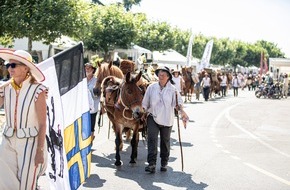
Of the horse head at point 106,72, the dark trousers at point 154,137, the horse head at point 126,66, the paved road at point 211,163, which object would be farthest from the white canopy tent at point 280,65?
the dark trousers at point 154,137

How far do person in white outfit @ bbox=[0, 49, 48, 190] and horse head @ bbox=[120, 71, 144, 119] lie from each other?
381 centimetres

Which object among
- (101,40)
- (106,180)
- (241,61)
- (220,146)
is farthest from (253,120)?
(241,61)

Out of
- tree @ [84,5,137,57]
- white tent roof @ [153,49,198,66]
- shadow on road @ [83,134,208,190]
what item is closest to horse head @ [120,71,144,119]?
shadow on road @ [83,134,208,190]

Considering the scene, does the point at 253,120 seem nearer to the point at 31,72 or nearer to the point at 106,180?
the point at 106,180

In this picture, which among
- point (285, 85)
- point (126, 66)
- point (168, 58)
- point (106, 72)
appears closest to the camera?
point (106, 72)

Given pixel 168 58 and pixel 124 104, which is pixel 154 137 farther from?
pixel 168 58

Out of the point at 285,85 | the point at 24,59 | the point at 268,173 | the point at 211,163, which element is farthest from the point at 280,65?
the point at 24,59

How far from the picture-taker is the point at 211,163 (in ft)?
29.6

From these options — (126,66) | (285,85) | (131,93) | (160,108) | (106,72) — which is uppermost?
(126,66)

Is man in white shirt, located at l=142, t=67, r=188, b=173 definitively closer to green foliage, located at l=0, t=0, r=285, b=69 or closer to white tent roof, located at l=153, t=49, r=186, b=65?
green foliage, located at l=0, t=0, r=285, b=69

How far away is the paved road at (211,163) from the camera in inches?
289

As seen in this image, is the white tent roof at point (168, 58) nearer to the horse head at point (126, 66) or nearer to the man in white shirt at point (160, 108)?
the horse head at point (126, 66)

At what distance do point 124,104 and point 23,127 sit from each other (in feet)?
13.2

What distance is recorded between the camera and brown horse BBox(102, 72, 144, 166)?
8.17 meters
